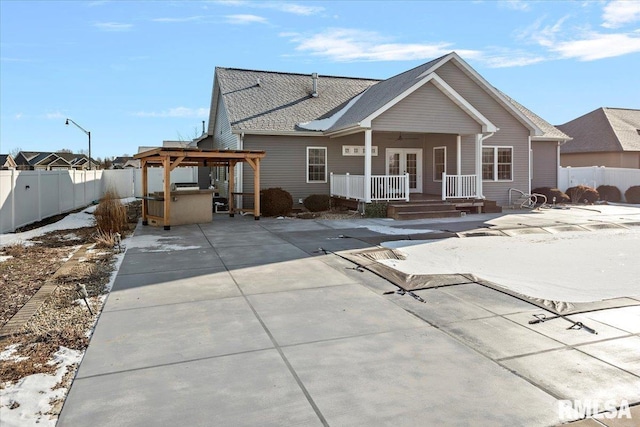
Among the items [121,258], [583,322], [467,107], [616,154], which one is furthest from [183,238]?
[616,154]

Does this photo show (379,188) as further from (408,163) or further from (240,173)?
(240,173)

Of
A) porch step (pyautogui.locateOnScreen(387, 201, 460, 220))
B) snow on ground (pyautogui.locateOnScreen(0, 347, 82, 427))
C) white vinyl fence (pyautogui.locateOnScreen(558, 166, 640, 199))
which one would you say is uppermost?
white vinyl fence (pyautogui.locateOnScreen(558, 166, 640, 199))

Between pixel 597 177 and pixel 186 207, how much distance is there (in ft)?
69.0

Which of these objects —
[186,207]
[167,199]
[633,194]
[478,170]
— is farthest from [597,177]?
[167,199]

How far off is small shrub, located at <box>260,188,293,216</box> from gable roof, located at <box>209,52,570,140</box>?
8.16 feet

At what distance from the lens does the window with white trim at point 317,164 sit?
17953mm

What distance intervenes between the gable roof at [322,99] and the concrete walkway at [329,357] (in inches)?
390

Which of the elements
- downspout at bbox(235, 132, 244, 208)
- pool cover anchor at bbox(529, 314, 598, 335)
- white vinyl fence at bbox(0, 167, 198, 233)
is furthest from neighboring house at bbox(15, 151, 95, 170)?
pool cover anchor at bbox(529, 314, 598, 335)

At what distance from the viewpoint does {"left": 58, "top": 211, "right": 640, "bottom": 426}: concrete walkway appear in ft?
10.3

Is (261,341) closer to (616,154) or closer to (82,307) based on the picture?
(82,307)

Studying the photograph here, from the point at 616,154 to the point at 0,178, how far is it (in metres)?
30.6

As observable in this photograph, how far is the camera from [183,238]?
1109 cm

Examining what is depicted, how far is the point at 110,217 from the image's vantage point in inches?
460

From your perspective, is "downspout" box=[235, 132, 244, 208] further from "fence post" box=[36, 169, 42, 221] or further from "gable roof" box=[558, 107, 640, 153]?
"gable roof" box=[558, 107, 640, 153]
